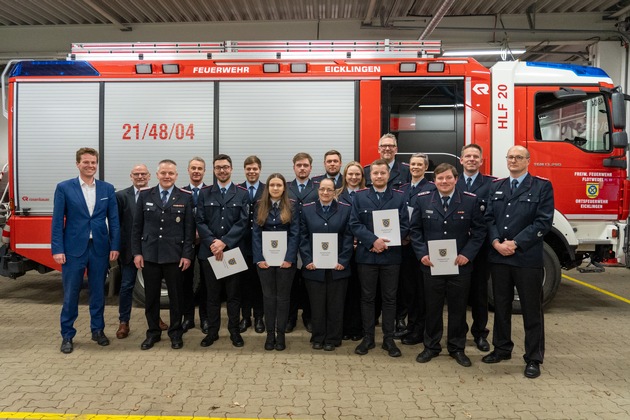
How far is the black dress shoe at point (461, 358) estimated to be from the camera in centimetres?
398

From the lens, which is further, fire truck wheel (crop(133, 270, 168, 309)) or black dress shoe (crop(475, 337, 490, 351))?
fire truck wheel (crop(133, 270, 168, 309))

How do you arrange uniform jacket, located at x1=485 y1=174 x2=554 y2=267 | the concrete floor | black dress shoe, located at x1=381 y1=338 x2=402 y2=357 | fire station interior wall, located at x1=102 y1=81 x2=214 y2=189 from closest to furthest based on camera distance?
the concrete floor → uniform jacket, located at x1=485 y1=174 x2=554 y2=267 → black dress shoe, located at x1=381 y1=338 x2=402 y2=357 → fire station interior wall, located at x1=102 y1=81 x2=214 y2=189

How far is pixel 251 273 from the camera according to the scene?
4703 mm

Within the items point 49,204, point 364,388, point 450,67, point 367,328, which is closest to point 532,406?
point 364,388

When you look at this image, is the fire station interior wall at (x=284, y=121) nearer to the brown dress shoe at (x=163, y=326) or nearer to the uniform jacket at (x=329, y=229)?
the uniform jacket at (x=329, y=229)

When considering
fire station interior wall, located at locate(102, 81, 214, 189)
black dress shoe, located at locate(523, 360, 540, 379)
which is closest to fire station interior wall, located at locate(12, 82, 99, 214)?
fire station interior wall, located at locate(102, 81, 214, 189)

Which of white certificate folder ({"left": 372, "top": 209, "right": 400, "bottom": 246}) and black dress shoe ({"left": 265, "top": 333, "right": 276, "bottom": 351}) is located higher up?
white certificate folder ({"left": 372, "top": 209, "right": 400, "bottom": 246})

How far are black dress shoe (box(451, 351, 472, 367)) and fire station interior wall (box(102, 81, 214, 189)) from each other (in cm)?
344

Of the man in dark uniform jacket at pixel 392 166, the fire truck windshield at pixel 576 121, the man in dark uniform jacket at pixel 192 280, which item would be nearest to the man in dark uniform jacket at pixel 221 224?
the man in dark uniform jacket at pixel 192 280

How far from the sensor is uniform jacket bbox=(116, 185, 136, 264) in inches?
185

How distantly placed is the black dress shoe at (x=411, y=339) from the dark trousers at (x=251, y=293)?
59.4 inches

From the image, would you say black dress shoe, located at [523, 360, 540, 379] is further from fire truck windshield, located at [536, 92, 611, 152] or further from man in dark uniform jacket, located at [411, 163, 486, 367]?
fire truck windshield, located at [536, 92, 611, 152]

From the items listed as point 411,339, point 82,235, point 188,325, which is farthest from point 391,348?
point 82,235

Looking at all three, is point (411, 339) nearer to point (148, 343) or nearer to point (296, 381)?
point (296, 381)
